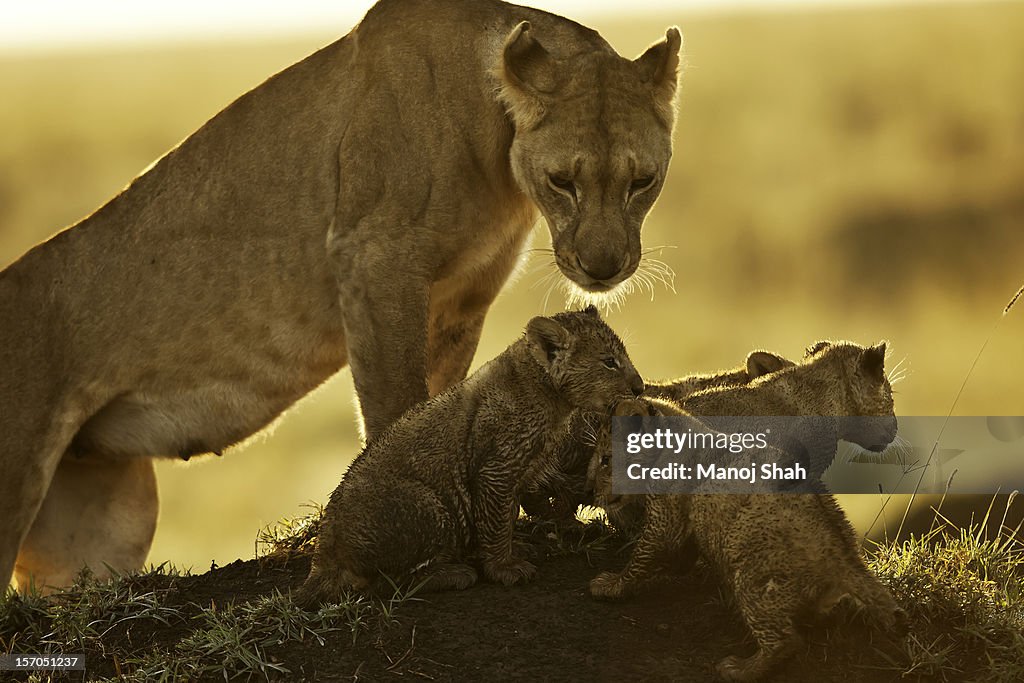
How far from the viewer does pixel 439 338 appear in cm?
780

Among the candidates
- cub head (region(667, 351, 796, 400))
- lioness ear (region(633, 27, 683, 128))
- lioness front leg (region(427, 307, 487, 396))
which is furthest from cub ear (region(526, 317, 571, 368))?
lioness front leg (region(427, 307, 487, 396))

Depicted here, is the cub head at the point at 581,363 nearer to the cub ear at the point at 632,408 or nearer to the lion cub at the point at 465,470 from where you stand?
the lion cub at the point at 465,470

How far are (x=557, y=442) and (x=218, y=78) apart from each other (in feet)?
141

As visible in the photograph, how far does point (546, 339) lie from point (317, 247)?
6.08ft

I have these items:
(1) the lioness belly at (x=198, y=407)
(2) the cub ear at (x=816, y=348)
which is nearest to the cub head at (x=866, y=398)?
(2) the cub ear at (x=816, y=348)

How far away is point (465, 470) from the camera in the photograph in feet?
19.2

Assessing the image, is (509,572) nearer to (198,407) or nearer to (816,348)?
(816,348)

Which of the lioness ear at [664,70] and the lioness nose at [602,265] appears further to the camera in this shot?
the lioness ear at [664,70]

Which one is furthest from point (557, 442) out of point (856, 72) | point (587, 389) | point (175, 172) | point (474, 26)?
point (856, 72)

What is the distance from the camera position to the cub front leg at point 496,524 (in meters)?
5.77

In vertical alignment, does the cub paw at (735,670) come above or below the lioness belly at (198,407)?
below

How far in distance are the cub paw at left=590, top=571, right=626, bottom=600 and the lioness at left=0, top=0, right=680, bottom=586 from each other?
1528 mm

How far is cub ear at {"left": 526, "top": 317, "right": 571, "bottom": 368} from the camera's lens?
238 inches

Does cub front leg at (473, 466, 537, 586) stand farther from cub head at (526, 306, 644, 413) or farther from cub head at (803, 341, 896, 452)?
cub head at (803, 341, 896, 452)
